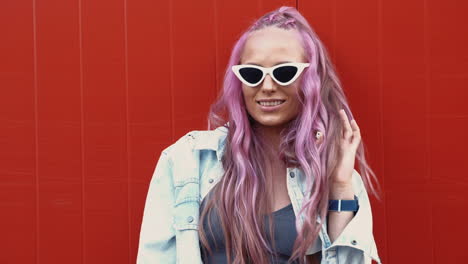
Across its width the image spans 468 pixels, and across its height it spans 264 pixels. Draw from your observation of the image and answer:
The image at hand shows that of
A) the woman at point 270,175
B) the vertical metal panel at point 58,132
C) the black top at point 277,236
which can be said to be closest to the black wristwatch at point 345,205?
the woman at point 270,175

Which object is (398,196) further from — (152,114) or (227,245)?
(152,114)

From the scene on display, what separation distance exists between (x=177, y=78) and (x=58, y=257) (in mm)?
757

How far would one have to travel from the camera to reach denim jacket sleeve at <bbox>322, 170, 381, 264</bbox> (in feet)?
6.19

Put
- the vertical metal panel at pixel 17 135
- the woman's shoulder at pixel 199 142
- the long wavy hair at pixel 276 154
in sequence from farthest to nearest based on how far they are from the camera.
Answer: the vertical metal panel at pixel 17 135 → the woman's shoulder at pixel 199 142 → the long wavy hair at pixel 276 154

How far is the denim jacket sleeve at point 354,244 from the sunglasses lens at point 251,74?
0.47 metres

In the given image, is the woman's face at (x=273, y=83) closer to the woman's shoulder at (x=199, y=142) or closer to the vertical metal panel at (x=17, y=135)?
the woman's shoulder at (x=199, y=142)

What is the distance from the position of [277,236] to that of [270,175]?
0.71 feet

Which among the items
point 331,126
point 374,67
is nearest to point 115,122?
point 331,126

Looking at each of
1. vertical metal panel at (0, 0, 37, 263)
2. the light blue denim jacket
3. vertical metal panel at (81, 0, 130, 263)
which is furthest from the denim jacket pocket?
vertical metal panel at (0, 0, 37, 263)

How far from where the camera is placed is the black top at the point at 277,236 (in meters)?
1.89

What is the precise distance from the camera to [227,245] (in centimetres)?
189

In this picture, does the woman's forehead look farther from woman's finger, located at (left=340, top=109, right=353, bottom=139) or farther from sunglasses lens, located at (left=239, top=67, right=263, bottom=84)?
woman's finger, located at (left=340, top=109, right=353, bottom=139)

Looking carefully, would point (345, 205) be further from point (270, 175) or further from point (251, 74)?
point (251, 74)

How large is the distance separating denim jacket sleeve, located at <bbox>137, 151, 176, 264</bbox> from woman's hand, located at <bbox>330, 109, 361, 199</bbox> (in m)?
0.49
